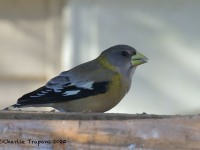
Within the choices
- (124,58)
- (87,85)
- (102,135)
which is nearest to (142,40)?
(124,58)

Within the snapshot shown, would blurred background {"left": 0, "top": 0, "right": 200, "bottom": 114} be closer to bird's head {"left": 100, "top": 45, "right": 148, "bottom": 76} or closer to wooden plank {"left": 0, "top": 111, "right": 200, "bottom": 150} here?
bird's head {"left": 100, "top": 45, "right": 148, "bottom": 76}

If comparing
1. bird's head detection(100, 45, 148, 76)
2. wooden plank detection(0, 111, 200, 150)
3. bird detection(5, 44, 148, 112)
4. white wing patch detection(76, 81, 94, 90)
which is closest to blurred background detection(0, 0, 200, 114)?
bird's head detection(100, 45, 148, 76)

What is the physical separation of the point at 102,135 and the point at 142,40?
243 cm

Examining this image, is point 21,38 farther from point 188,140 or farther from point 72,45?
point 188,140

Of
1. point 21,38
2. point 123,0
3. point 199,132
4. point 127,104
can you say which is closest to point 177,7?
point 123,0

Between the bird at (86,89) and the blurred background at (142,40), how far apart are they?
925 mm

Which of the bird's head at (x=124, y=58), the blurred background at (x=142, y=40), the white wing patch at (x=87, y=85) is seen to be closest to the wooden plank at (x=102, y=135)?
the white wing patch at (x=87, y=85)

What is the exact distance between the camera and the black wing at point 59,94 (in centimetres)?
236

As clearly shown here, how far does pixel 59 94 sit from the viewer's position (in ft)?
7.96

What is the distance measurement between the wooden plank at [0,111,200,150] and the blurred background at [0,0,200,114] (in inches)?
91.3

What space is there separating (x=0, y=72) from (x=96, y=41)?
0.57 meters

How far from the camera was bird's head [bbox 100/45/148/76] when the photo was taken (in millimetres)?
2770

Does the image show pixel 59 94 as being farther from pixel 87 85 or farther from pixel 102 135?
pixel 102 135

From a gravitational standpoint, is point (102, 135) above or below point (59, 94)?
below
